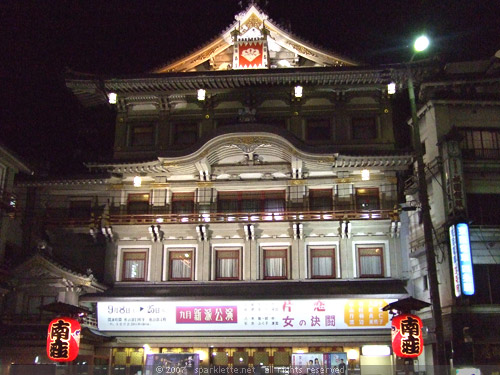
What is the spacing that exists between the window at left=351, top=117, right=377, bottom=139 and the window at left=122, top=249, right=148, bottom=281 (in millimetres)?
13195

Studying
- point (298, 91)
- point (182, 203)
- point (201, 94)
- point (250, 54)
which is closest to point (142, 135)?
point (201, 94)

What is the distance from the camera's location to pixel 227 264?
27.6 meters

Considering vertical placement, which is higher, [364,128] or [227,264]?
[364,128]

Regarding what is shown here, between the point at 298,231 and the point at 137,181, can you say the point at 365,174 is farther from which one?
the point at 137,181

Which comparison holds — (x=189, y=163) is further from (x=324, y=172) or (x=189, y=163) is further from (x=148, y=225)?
(x=324, y=172)

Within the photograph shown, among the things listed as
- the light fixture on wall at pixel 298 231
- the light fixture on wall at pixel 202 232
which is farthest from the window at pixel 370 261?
the light fixture on wall at pixel 202 232

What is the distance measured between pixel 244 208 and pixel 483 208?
471 inches

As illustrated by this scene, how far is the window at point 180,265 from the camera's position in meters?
27.6

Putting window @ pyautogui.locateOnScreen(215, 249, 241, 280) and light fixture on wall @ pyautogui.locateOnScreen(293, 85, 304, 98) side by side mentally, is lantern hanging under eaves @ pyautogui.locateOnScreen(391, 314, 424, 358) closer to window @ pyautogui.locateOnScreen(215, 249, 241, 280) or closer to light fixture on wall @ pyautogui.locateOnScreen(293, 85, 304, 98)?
window @ pyautogui.locateOnScreen(215, 249, 241, 280)

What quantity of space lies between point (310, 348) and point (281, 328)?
2.15 meters

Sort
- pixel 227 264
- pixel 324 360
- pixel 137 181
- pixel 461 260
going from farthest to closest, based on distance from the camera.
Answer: pixel 137 181
pixel 227 264
pixel 324 360
pixel 461 260

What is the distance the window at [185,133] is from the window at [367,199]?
953cm

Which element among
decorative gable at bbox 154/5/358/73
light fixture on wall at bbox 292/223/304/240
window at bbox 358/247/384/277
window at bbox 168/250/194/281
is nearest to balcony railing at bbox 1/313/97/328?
window at bbox 168/250/194/281

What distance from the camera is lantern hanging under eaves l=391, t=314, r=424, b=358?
19.3 metres
